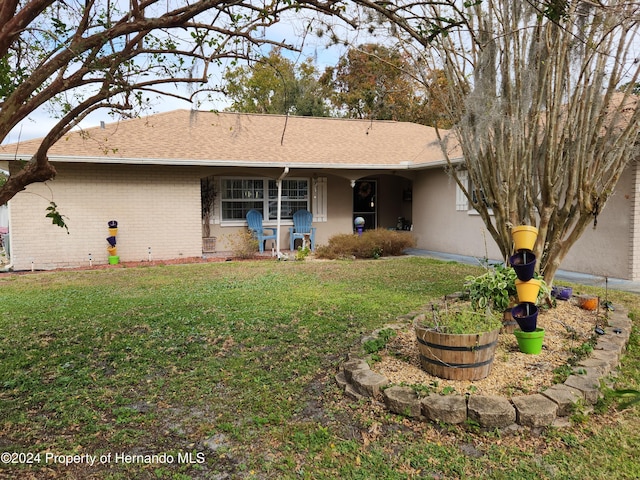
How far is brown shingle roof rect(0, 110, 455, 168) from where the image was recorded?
36.1 feet

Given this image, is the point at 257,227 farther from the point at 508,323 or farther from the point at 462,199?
the point at 508,323

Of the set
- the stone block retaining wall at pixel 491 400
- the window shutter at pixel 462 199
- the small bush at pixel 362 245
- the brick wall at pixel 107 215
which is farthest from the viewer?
the small bush at pixel 362 245

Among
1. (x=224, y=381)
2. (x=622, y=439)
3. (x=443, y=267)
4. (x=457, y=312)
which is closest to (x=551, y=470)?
(x=622, y=439)

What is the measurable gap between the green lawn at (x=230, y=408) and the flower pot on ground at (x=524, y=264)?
1.11 meters

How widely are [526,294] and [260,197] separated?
405 inches

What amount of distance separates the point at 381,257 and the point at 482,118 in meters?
7.58

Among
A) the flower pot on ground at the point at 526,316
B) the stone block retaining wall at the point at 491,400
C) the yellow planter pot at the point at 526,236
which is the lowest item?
the stone block retaining wall at the point at 491,400

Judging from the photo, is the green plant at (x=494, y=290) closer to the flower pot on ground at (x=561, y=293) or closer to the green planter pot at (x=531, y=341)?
the green planter pot at (x=531, y=341)

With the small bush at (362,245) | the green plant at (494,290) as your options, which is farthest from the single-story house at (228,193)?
the green plant at (494,290)

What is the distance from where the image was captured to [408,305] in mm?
6406

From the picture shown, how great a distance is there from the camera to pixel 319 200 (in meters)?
14.1

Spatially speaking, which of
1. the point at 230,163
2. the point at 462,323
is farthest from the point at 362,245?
the point at 462,323

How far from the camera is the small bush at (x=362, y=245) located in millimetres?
12039

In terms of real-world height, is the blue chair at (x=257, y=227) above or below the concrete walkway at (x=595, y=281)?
above
